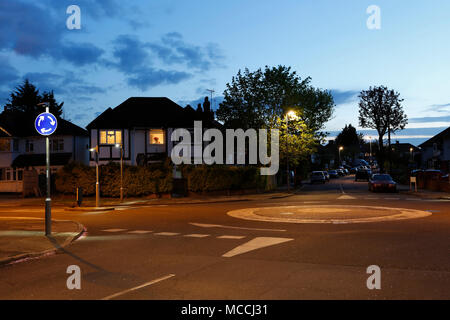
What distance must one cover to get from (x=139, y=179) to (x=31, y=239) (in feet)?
69.5

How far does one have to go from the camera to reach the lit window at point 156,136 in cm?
4816

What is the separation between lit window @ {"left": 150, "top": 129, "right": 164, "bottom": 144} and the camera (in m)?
48.2

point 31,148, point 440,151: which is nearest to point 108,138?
point 31,148

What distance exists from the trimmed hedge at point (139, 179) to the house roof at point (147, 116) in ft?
43.9

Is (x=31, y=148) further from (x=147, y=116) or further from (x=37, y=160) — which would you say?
(x=147, y=116)

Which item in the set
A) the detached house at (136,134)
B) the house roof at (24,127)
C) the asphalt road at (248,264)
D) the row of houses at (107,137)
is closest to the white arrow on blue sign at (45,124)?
the asphalt road at (248,264)

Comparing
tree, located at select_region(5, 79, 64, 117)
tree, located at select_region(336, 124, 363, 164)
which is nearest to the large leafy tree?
tree, located at select_region(5, 79, 64, 117)

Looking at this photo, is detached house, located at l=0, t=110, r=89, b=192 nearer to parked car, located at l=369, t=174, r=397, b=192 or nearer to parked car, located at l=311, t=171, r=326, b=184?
parked car, located at l=311, t=171, r=326, b=184

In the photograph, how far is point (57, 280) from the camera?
7801mm

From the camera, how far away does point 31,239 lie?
1259 cm

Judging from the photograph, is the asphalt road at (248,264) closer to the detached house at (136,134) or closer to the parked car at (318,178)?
the detached house at (136,134)
